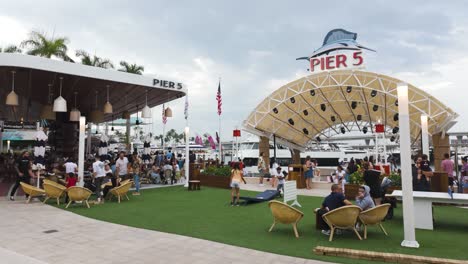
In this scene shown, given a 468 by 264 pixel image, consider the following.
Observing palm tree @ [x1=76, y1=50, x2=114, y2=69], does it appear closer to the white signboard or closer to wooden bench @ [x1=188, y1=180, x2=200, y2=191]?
wooden bench @ [x1=188, y1=180, x2=200, y2=191]

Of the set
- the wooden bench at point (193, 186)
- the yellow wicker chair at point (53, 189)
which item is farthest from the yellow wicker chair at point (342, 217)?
the wooden bench at point (193, 186)

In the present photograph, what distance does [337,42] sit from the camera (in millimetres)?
20625

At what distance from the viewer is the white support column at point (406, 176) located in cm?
592

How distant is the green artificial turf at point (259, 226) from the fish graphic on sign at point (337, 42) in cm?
1182

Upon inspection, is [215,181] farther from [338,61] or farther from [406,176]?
[406,176]

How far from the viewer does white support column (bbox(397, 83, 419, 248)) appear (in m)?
5.92

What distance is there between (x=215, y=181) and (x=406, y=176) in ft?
38.7

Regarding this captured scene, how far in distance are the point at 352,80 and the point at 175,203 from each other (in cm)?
1332

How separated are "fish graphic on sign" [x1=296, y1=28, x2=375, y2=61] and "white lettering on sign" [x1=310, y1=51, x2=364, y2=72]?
30.8 inches

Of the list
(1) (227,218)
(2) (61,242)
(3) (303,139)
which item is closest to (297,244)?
(1) (227,218)

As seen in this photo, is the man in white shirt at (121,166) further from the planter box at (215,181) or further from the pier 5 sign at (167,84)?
the planter box at (215,181)

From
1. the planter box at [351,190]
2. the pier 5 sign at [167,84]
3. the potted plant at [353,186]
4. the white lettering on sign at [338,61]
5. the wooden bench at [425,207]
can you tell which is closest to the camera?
the wooden bench at [425,207]

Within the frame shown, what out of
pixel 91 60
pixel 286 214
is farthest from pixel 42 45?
pixel 286 214

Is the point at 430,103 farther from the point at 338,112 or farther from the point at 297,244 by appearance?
the point at 297,244
